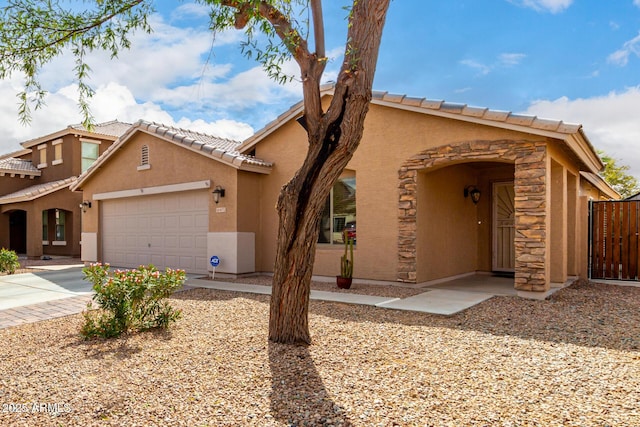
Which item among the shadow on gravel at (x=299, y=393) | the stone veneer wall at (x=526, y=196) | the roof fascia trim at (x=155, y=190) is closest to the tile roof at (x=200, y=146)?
the roof fascia trim at (x=155, y=190)

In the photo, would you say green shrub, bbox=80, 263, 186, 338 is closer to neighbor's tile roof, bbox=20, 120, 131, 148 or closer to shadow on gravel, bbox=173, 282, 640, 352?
shadow on gravel, bbox=173, 282, 640, 352

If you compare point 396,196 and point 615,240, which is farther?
point 615,240

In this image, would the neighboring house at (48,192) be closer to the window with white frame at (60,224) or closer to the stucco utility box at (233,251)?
the window with white frame at (60,224)

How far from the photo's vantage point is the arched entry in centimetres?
2153

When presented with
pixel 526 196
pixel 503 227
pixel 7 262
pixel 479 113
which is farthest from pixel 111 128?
pixel 526 196

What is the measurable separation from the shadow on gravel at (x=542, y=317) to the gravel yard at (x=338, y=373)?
0.05 metres

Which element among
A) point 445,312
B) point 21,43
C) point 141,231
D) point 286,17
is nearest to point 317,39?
point 286,17

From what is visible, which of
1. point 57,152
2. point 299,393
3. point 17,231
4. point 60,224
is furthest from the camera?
point 17,231

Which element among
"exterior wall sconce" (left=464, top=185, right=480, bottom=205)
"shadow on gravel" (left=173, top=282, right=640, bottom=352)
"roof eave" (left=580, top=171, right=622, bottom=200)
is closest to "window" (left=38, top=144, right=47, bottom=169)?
"shadow on gravel" (left=173, top=282, right=640, bottom=352)

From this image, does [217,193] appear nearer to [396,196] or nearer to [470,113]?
[396,196]

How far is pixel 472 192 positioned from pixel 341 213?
3.63m

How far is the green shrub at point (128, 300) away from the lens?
5.41 meters

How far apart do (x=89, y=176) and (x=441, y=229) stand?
1210cm

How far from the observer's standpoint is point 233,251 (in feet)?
36.0
